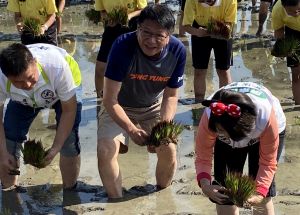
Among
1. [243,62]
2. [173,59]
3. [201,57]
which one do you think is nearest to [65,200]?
[173,59]

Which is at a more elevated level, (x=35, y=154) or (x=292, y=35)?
(x=292, y=35)

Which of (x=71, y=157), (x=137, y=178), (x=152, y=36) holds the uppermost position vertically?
(x=152, y=36)

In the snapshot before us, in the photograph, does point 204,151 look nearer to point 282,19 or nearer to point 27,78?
point 27,78

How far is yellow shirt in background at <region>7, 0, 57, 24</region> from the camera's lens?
25.7ft

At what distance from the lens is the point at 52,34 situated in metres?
7.94

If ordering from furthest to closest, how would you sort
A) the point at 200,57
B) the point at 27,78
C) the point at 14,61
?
the point at 200,57
the point at 27,78
the point at 14,61

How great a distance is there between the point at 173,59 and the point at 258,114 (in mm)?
1445

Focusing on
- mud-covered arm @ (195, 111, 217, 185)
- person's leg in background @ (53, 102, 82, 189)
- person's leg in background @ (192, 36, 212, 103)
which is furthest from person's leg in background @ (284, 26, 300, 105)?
mud-covered arm @ (195, 111, 217, 185)

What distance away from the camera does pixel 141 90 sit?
17.3ft

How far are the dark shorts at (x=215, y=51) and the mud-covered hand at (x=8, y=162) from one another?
310cm

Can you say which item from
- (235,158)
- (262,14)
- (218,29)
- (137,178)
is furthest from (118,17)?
(262,14)

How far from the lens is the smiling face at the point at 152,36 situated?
4.67 meters

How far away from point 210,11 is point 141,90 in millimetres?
2310

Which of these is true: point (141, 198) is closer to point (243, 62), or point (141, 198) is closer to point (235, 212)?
point (235, 212)
